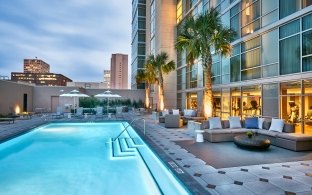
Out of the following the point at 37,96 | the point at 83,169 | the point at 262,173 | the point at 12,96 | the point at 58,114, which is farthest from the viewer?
the point at 37,96

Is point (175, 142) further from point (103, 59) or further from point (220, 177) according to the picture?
point (103, 59)

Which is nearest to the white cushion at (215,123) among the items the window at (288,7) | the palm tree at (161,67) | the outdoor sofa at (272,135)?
the outdoor sofa at (272,135)

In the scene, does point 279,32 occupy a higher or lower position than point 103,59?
lower

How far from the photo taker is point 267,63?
37.6 feet

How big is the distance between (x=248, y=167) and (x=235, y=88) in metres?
9.09

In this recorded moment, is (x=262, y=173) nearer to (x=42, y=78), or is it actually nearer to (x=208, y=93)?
(x=208, y=93)

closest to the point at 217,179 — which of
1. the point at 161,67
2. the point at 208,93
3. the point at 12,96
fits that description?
the point at 208,93

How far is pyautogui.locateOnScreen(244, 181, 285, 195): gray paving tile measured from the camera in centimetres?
421

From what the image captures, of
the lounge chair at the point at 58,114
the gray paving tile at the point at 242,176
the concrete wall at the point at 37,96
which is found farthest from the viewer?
the concrete wall at the point at 37,96

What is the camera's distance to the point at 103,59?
104062 mm

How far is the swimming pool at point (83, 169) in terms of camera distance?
204 inches

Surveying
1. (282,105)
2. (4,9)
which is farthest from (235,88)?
(4,9)

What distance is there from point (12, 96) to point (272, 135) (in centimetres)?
2153

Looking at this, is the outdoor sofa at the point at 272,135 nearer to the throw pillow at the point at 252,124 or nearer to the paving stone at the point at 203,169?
the throw pillow at the point at 252,124
